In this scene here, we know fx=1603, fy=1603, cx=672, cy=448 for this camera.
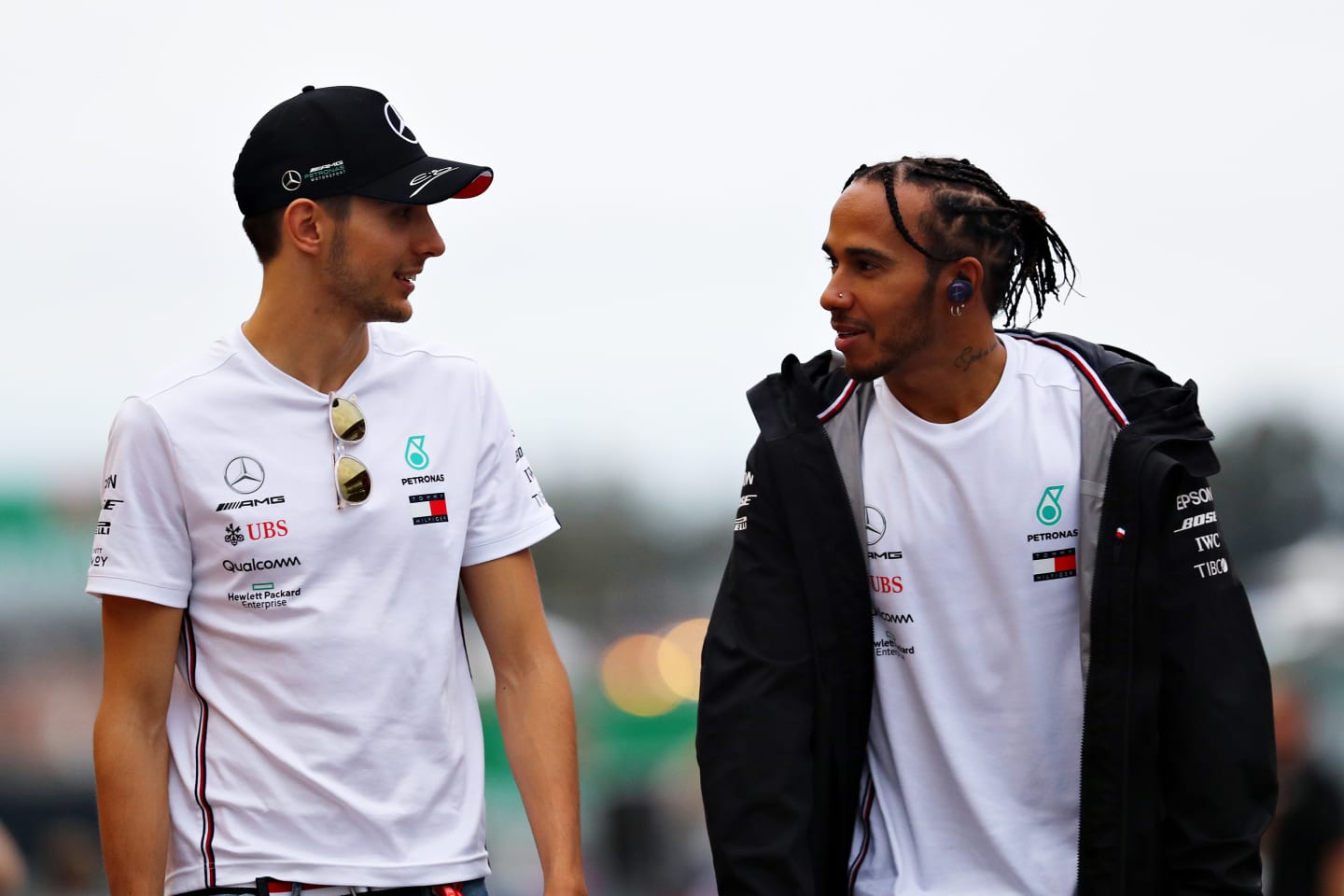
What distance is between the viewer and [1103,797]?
2592 mm

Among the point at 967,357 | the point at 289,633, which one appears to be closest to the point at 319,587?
the point at 289,633

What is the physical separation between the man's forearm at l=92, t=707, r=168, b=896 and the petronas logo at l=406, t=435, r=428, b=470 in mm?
584

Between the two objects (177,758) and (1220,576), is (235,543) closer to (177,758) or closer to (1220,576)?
(177,758)

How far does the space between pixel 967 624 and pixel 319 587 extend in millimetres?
1066

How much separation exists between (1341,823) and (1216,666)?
2.63 metres

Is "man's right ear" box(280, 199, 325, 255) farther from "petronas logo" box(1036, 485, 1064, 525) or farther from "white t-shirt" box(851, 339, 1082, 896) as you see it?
"petronas logo" box(1036, 485, 1064, 525)

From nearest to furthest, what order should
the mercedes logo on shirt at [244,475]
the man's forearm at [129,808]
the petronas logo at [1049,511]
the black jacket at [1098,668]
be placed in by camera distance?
the man's forearm at [129,808] < the mercedes logo on shirt at [244,475] < the black jacket at [1098,668] < the petronas logo at [1049,511]

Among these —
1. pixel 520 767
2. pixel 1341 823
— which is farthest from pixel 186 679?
pixel 1341 823

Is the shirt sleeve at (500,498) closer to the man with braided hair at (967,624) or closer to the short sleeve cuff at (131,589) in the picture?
the man with braided hair at (967,624)

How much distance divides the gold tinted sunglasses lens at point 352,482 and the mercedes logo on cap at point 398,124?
571 mm

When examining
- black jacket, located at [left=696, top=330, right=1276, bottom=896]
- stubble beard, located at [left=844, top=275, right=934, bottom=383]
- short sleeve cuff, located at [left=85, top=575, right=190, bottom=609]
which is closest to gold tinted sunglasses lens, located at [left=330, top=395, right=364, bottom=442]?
short sleeve cuff, located at [left=85, top=575, right=190, bottom=609]

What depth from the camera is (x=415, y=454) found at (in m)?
2.63

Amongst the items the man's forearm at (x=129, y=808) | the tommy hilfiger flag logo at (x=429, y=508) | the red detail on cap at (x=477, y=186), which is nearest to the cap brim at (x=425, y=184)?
the red detail on cap at (x=477, y=186)

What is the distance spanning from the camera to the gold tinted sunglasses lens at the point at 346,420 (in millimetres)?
2574
